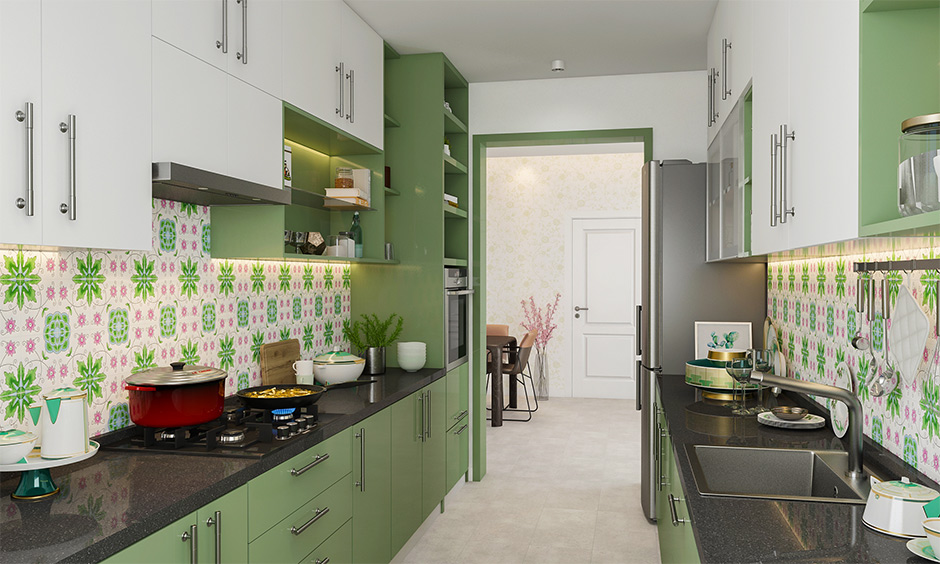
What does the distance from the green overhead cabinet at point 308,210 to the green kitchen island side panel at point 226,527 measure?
1186 mm

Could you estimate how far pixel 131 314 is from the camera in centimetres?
246

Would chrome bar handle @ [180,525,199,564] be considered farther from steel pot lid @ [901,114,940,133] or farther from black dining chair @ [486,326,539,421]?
black dining chair @ [486,326,539,421]

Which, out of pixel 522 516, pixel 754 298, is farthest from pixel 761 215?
pixel 522 516

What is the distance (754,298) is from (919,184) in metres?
2.79

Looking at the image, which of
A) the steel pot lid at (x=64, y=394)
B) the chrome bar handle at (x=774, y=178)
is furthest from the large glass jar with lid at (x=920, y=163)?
the steel pot lid at (x=64, y=394)

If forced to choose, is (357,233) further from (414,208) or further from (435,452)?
(435,452)

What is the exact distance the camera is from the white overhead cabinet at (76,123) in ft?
5.30

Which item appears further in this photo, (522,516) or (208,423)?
(522,516)

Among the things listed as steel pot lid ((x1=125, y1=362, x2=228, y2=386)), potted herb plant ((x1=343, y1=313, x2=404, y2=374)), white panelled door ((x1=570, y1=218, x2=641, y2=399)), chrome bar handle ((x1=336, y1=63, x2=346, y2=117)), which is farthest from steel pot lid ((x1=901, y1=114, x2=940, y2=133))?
white panelled door ((x1=570, y1=218, x2=641, y2=399))

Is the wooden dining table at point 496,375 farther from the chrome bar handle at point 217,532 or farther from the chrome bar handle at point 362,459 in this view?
the chrome bar handle at point 217,532

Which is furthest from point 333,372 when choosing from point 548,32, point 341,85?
point 548,32

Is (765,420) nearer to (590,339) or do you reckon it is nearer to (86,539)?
(86,539)

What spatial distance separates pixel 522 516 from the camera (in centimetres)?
424

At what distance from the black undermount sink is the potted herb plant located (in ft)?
6.96
